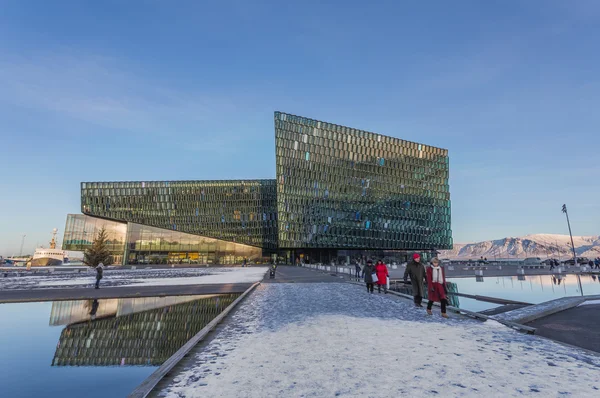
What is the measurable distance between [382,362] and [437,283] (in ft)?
17.6

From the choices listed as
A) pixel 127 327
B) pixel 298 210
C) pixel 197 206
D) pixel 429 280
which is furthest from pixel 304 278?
pixel 197 206

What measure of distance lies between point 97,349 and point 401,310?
9.05m

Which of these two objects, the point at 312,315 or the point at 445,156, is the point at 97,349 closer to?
the point at 312,315

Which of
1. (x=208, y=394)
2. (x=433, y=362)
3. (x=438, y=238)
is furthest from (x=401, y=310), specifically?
(x=438, y=238)

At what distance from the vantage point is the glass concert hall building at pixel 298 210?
265ft

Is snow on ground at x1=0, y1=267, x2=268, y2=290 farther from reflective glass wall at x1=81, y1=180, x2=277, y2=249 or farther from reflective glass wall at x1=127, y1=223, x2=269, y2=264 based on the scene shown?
reflective glass wall at x1=81, y1=180, x2=277, y2=249

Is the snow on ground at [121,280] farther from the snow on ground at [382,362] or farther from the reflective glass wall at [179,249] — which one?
the reflective glass wall at [179,249]

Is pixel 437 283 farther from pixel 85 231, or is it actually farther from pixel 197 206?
pixel 85 231

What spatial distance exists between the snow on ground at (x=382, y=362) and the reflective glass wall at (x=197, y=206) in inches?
3159

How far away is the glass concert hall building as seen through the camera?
80.6 meters

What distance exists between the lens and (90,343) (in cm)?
855

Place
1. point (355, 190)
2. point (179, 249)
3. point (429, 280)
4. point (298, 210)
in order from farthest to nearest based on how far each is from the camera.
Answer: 1. point (179, 249)
2. point (355, 190)
3. point (298, 210)
4. point (429, 280)

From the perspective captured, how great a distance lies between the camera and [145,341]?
863cm

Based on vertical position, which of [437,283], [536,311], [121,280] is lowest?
[536,311]
